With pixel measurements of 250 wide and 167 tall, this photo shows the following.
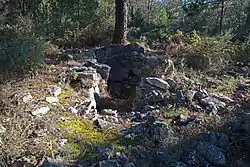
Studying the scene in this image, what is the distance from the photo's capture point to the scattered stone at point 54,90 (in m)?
3.68

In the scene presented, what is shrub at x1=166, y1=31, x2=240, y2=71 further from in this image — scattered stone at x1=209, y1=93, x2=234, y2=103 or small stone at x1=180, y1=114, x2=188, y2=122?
small stone at x1=180, y1=114, x2=188, y2=122

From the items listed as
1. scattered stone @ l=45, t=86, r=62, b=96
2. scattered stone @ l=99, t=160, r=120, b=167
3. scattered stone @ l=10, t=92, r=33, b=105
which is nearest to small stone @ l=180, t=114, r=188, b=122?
scattered stone @ l=99, t=160, r=120, b=167

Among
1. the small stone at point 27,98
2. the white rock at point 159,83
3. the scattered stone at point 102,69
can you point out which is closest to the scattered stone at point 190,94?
the white rock at point 159,83

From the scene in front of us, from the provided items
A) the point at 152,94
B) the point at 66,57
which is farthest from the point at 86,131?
the point at 66,57

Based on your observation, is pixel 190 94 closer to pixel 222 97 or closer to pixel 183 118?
pixel 222 97

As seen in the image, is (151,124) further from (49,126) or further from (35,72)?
(35,72)

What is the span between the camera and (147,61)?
526 centimetres

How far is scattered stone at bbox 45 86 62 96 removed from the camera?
368 centimetres

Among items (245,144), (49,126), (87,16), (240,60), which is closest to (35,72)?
(49,126)

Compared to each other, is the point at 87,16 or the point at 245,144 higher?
the point at 87,16

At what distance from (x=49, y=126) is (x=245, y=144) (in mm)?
2013

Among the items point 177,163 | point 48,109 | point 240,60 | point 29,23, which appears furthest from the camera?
point 29,23

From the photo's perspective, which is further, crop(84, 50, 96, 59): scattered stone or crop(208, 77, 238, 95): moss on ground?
crop(84, 50, 96, 59): scattered stone

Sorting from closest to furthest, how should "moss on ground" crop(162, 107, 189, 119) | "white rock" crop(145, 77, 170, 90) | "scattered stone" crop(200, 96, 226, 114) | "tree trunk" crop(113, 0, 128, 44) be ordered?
1. "moss on ground" crop(162, 107, 189, 119)
2. "scattered stone" crop(200, 96, 226, 114)
3. "white rock" crop(145, 77, 170, 90)
4. "tree trunk" crop(113, 0, 128, 44)
